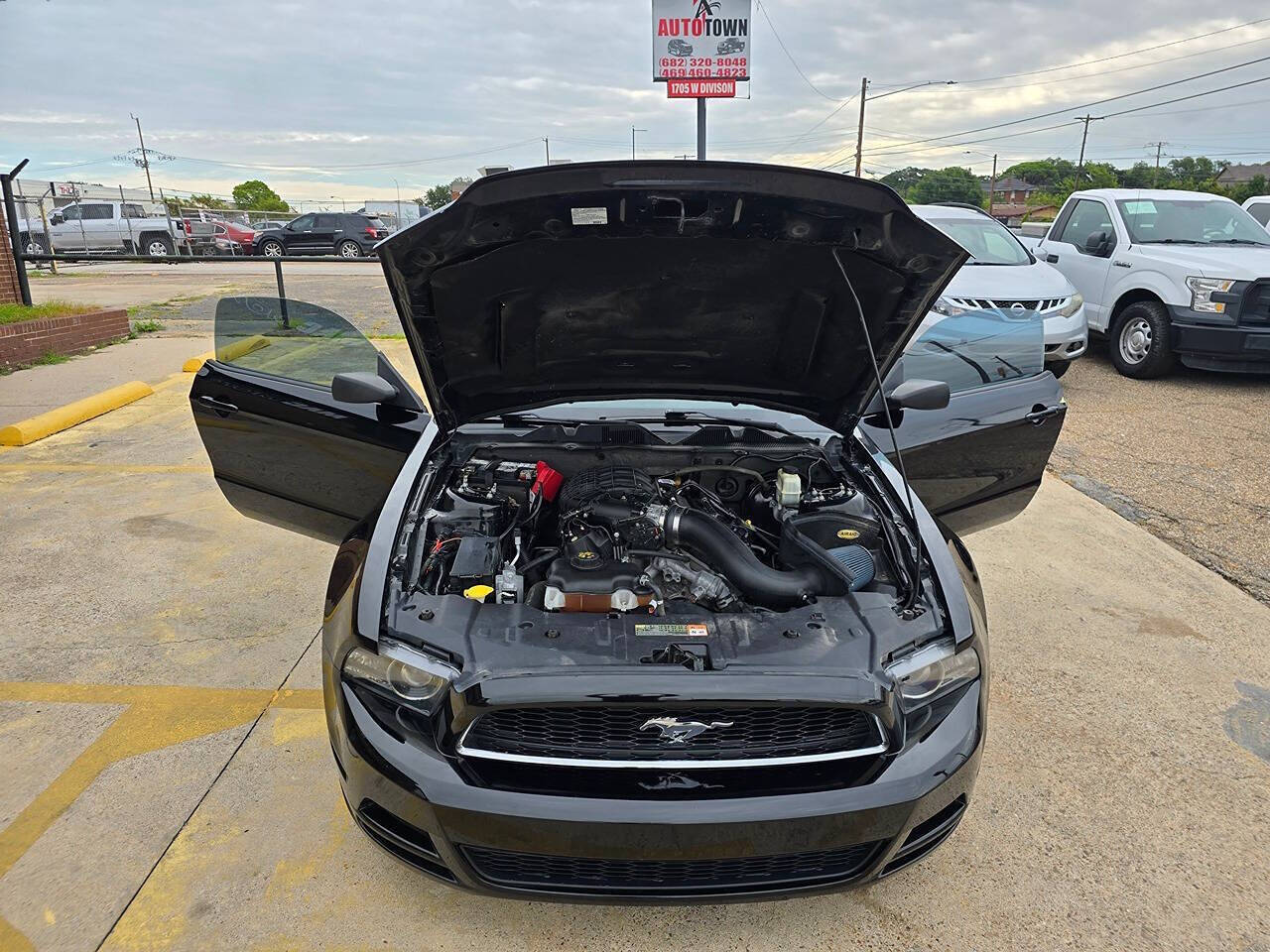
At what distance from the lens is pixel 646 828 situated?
1784mm

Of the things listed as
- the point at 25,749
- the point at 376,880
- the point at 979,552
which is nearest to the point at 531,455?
the point at 376,880

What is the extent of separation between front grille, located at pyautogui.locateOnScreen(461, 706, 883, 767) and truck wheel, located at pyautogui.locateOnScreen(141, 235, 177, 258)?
87.0 ft

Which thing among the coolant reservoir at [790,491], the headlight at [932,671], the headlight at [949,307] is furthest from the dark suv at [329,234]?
the headlight at [932,671]

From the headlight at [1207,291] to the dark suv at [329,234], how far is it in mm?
20221

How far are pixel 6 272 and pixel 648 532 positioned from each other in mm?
10850

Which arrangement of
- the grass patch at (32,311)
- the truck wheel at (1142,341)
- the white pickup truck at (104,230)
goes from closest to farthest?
the truck wheel at (1142,341)
the grass patch at (32,311)
the white pickup truck at (104,230)

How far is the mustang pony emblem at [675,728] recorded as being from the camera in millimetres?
1865

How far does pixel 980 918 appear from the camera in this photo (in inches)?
85.7

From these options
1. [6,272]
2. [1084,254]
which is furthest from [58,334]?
[1084,254]

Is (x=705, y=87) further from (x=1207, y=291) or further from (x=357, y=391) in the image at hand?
(x=357, y=391)

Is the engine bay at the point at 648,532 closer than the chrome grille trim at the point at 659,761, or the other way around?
the chrome grille trim at the point at 659,761

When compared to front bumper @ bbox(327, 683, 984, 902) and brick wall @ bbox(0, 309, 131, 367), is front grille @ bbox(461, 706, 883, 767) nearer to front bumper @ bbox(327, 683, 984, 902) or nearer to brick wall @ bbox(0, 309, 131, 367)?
front bumper @ bbox(327, 683, 984, 902)

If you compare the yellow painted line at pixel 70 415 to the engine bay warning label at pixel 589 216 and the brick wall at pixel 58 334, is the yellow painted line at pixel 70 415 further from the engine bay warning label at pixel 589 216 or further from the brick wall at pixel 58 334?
the engine bay warning label at pixel 589 216

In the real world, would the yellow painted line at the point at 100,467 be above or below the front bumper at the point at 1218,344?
below
